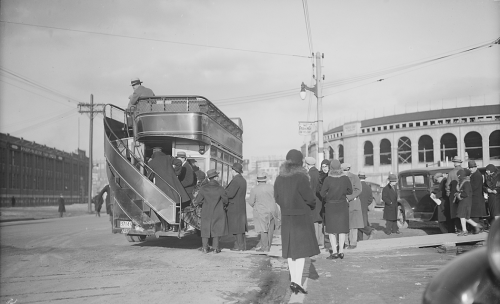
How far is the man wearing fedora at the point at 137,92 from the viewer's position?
38.4 feet

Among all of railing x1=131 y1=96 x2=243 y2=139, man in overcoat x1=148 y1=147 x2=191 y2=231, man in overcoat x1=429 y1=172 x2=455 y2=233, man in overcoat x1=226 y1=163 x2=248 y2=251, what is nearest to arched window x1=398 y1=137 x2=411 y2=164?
man in overcoat x1=429 y1=172 x2=455 y2=233

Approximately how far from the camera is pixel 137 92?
11.9m

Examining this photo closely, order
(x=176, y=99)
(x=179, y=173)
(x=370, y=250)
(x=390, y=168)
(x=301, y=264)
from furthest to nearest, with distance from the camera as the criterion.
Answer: (x=390, y=168), (x=176, y=99), (x=179, y=173), (x=370, y=250), (x=301, y=264)

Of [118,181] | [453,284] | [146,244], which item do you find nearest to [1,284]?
[118,181]

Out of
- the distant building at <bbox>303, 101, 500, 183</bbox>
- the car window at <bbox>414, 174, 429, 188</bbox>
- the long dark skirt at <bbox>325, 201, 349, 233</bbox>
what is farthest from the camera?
the distant building at <bbox>303, 101, 500, 183</bbox>

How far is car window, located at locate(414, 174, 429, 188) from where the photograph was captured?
53.7ft

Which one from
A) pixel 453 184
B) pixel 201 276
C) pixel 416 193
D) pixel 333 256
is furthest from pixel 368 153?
pixel 201 276

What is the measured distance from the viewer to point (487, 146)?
5434 centimetres

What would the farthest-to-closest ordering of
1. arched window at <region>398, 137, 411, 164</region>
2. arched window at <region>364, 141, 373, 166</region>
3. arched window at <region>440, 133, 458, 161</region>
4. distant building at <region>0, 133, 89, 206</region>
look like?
1. arched window at <region>364, 141, 373, 166</region>
2. arched window at <region>398, 137, 411, 164</region>
3. arched window at <region>440, 133, 458, 161</region>
4. distant building at <region>0, 133, 89, 206</region>

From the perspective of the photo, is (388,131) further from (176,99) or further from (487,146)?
(176,99)

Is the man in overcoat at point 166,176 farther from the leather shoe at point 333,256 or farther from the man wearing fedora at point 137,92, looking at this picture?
the leather shoe at point 333,256

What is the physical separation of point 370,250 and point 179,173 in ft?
15.8

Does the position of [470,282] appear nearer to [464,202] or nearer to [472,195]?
[464,202]

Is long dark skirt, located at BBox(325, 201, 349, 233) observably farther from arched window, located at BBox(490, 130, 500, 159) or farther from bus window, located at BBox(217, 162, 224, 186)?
arched window, located at BBox(490, 130, 500, 159)
